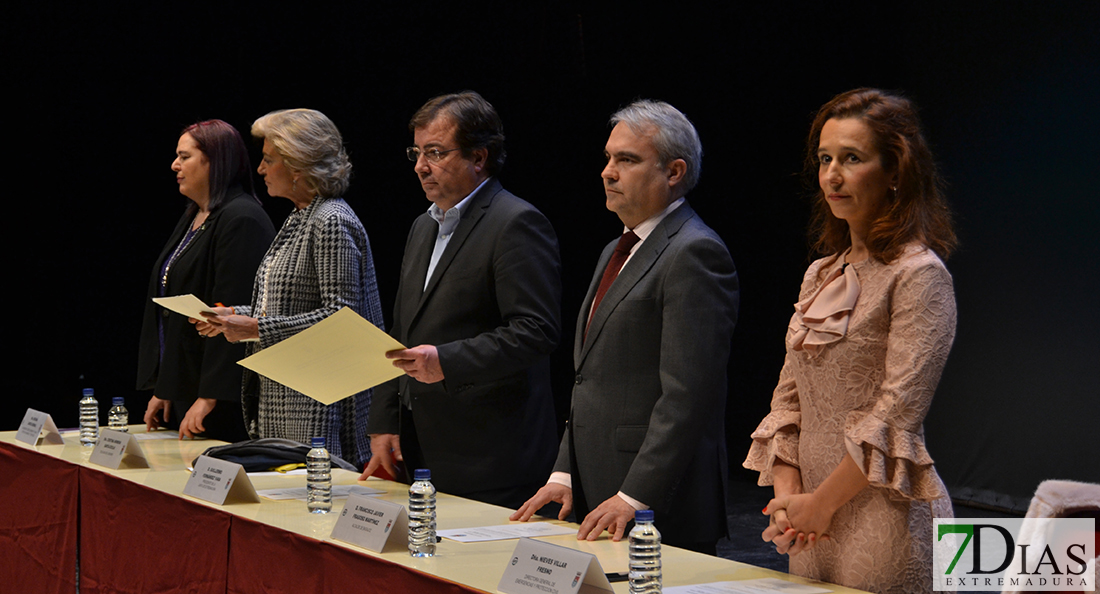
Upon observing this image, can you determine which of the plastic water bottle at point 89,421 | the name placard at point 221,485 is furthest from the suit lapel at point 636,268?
the plastic water bottle at point 89,421

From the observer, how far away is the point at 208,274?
10.5ft

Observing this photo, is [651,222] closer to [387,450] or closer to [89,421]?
[387,450]

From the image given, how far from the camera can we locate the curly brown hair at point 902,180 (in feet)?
5.06

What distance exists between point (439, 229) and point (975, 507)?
3956mm

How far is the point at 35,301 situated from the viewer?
5270 mm

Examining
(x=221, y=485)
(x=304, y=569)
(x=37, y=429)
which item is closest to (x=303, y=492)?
(x=221, y=485)

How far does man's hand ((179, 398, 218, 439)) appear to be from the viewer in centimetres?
299

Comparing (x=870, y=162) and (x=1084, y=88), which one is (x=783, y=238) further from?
(x=870, y=162)

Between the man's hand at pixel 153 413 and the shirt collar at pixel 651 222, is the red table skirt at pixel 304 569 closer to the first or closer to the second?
the shirt collar at pixel 651 222

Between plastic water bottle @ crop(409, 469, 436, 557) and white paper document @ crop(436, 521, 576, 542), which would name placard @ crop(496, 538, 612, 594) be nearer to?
plastic water bottle @ crop(409, 469, 436, 557)

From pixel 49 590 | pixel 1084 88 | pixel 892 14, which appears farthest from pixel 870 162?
pixel 892 14

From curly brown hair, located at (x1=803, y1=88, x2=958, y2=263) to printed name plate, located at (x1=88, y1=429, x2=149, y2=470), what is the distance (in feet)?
5.74

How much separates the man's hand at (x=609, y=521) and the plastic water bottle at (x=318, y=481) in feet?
1.74

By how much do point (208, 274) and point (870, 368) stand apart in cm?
227
